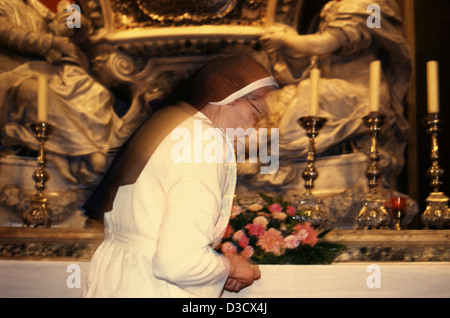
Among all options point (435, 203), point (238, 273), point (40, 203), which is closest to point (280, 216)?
point (238, 273)

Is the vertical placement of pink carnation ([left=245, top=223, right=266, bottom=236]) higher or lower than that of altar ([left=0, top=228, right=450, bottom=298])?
higher

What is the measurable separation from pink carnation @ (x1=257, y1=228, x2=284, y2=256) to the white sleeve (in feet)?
2.54

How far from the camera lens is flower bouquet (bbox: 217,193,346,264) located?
2.39m

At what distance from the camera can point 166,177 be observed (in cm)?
162

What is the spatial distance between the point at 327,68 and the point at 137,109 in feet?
4.61

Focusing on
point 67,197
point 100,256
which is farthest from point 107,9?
point 100,256

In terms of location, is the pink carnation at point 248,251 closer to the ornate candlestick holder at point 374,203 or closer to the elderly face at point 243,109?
the elderly face at point 243,109

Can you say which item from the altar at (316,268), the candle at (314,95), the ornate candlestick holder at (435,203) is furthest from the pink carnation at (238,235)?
the ornate candlestick holder at (435,203)

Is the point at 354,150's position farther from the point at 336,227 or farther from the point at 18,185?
the point at 18,185

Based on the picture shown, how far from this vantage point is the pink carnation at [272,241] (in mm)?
2385

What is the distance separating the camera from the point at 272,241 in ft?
7.83

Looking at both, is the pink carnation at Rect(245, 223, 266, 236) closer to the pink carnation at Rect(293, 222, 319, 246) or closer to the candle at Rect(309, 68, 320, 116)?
the pink carnation at Rect(293, 222, 319, 246)

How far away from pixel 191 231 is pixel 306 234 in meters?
1.01

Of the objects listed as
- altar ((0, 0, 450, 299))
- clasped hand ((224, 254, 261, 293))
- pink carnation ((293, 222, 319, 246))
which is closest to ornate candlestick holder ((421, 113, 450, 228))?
altar ((0, 0, 450, 299))
